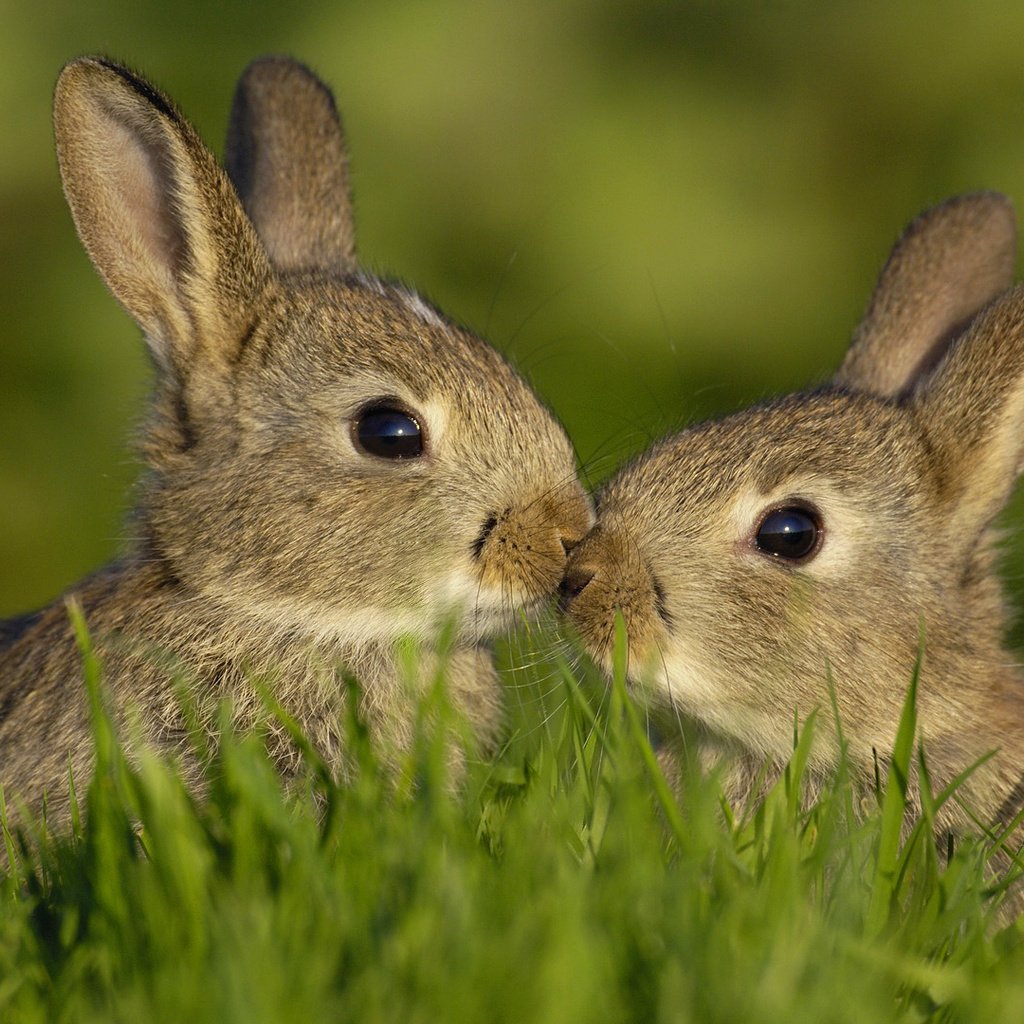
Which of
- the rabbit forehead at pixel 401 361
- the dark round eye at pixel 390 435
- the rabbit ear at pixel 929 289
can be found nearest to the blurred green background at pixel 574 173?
the rabbit ear at pixel 929 289

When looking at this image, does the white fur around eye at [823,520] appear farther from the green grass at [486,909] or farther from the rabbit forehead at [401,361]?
the green grass at [486,909]

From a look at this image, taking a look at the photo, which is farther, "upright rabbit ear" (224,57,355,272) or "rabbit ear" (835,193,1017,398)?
"upright rabbit ear" (224,57,355,272)

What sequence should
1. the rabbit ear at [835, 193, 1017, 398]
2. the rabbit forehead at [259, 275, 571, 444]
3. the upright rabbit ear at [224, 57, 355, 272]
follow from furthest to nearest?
the upright rabbit ear at [224, 57, 355, 272] < the rabbit ear at [835, 193, 1017, 398] < the rabbit forehead at [259, 275, 571, 444]

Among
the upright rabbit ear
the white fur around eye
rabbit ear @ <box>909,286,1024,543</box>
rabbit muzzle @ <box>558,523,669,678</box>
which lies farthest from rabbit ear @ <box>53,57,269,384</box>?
rabbit ear @ <box>909,286,1024,543</box>

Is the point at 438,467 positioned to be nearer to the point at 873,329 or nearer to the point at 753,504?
the point at 753,504

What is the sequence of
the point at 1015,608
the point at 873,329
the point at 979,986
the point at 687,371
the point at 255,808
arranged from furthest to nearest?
1. the point at 687,371
2. the point at 873,329
3. the point at 1015,608
4. the point at 255,808
5. the point at 979,986

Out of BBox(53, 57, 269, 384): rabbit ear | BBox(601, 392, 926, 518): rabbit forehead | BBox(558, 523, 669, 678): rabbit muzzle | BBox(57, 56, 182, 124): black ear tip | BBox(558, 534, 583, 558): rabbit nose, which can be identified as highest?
BBox(57, 56, 182, 124): black ear tip

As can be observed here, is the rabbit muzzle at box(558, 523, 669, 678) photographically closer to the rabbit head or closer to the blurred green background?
the rabbit head

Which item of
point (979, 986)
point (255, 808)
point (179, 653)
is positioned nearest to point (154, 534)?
point (179, 653)
